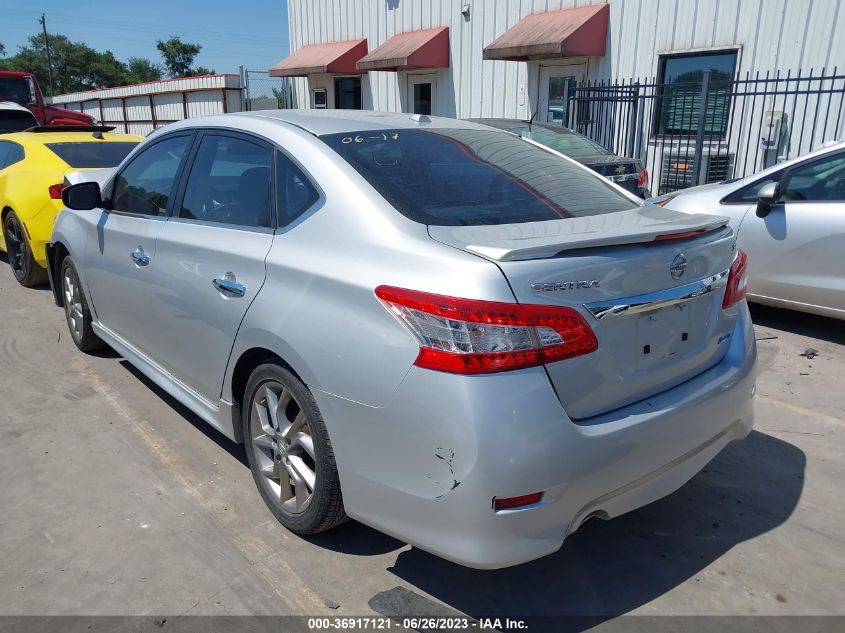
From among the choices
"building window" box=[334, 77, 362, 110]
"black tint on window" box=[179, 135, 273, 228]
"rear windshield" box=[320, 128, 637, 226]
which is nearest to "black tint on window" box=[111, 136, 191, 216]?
"black tint on window" box=[179, 135, 273, 228]

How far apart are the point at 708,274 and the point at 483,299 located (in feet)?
3.35

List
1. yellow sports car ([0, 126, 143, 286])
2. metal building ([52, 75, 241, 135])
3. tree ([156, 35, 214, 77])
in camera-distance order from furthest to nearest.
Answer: tree ([156, 35, 214, 77])
metal building ([52, 75, 241, 135])
yellow sports car ([0, 126, 143, 286])

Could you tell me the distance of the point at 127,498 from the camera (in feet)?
10.6

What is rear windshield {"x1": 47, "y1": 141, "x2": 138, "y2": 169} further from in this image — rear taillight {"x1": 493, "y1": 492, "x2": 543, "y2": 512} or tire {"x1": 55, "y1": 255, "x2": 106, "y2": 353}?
rear taillight {"x1": 493, "y1": 492, "x2": 543, "y2": 512}

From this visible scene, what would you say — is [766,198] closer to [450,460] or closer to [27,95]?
[450,460]

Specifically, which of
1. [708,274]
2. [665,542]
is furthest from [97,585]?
[708,274]

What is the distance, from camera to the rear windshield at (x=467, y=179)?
103 inches

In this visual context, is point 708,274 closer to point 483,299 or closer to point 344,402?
point 483,299

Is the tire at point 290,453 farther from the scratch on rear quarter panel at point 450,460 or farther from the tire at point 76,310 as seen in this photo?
the tire at point 76,310

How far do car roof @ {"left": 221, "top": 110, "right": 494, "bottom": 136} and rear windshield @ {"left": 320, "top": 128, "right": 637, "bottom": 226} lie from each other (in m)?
0.09

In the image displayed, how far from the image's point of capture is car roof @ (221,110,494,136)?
3039mm

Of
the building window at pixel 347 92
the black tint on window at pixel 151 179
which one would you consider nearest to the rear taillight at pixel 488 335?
the black tint on window at pixel 151 179

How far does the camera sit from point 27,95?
15.7 m

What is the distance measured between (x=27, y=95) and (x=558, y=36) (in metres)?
12.1
